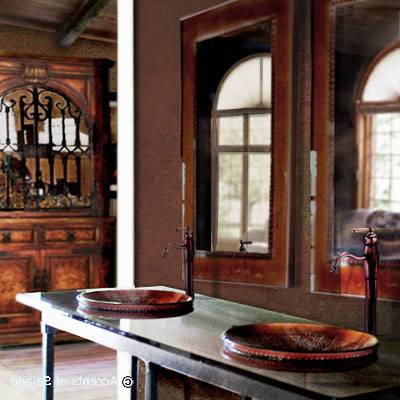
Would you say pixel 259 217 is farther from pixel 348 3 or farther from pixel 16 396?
pixel 16 396

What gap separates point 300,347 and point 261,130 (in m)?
0.92

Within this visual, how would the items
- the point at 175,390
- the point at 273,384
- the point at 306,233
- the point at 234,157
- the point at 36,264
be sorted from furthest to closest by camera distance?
the point at 36,264 < the point at 175,390 < the point at 234,157 < the point at 306,233 < the point at 273,384

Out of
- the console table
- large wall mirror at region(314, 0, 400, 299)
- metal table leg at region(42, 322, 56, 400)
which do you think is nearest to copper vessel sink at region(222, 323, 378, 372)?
the console table

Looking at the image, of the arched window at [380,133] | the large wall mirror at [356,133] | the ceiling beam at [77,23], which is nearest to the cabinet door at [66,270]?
the ceiling beam at [77,23]

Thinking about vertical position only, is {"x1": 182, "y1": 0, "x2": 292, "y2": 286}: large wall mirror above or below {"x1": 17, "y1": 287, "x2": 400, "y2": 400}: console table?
above

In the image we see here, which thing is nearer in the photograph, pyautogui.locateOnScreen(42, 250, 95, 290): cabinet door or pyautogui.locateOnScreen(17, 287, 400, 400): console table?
pyautogui.locateOnScreen(17, 287, 400, 400): console table

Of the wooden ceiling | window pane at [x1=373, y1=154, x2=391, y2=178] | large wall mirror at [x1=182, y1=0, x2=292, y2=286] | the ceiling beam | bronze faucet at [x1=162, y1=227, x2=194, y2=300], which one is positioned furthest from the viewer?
the wooden ceiling

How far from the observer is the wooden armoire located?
5852 millimetres

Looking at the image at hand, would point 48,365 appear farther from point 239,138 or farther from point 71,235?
point 71,235

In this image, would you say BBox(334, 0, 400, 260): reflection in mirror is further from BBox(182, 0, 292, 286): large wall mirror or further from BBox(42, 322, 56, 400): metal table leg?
BBox(42, 322, 56, 400): metal table leg

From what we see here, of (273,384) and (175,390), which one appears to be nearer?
(273,384)

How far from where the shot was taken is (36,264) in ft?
19.4

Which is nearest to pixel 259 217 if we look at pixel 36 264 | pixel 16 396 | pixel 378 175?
pixel 378 175

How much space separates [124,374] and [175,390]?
0.65m
